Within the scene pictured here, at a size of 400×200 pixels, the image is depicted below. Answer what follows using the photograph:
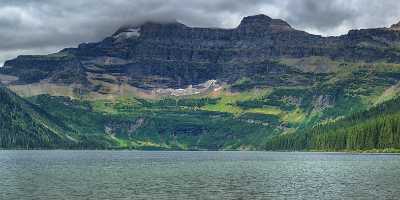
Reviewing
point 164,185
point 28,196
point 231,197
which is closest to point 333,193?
point 231,197

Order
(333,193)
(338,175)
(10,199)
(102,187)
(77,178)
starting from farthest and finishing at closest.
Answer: (338,175)
(77,178)
(102,187)
(333,193)
(10,199)

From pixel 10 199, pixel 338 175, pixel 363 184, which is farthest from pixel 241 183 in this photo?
pixel 10 199

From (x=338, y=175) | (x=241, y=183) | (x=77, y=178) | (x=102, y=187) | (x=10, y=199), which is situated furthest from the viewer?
(x=338, y=175)

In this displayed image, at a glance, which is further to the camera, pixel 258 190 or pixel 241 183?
pixel 241 183

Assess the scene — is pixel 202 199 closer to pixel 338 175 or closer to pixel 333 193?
pixel 333 193

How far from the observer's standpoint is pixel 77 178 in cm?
15375

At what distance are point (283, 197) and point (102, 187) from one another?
126 ft

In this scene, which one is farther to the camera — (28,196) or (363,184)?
(363,184)

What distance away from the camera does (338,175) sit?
16600cm

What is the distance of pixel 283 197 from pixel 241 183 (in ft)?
96.0

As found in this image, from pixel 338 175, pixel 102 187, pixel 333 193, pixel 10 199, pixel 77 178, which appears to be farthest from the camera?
pixel 338 175

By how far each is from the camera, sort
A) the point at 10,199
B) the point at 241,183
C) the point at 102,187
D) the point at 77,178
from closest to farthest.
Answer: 1. the point at 10,199
2. the point at 102,187
3. the point at 241,183
4. the point at 77,178

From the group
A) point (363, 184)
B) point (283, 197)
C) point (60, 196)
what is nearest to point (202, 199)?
point (283, 197)

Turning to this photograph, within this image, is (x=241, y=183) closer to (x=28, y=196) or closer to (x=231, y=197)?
(x=231, y=197)
